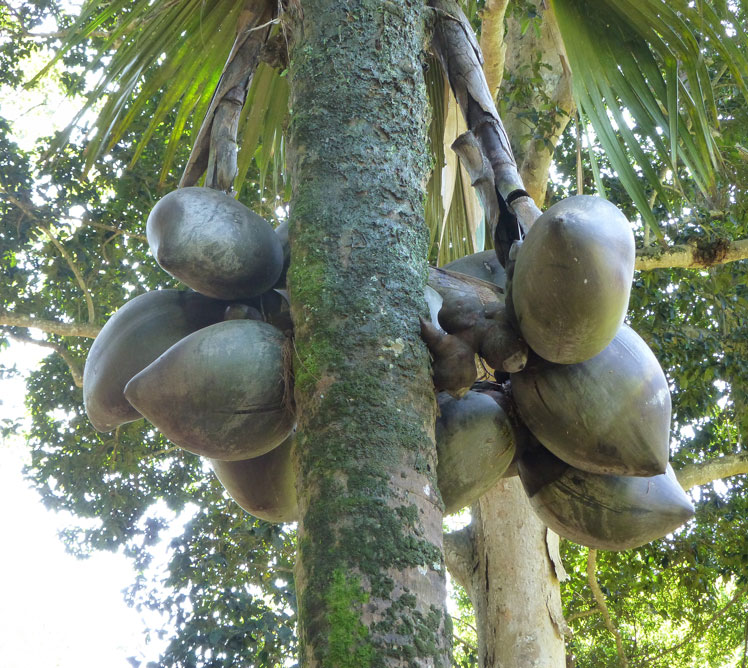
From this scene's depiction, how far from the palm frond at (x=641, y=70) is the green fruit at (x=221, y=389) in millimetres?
1085

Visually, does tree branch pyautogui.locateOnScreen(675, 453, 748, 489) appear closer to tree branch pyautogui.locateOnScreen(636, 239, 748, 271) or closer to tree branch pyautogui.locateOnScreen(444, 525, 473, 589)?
tree branch pyautogui.locateOnScreen(636, 239, 748, 271)

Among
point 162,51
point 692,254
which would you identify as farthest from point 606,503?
point 692,254

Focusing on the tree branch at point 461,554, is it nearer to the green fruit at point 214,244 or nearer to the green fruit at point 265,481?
the green fruit at point 265,481

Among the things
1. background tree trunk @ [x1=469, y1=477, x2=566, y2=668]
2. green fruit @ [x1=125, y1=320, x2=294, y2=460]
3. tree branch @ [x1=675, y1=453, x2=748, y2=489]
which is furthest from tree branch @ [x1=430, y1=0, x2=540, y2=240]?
tree branch @ [x1=675, y1=453, x2=748, y2=489]

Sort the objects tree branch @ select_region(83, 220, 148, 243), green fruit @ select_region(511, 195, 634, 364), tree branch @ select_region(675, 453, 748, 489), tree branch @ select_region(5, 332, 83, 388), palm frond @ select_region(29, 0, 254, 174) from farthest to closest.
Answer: tree branch @ select_region(83, 220, 148, 243) → tree branch @ select_region(5, 332, 83, 388) → tree branch @ select_region(675, 453, 748, 489) → palm frond @ select_region(29, 0, 254, 174) → green fruit @ select_region(511, 195, 634, 364)

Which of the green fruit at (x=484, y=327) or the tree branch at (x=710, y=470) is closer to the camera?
the green fruit at (x=484, y=327)

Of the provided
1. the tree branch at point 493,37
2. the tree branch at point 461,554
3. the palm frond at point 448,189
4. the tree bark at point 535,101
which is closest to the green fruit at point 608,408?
the palm frond at point 448,189

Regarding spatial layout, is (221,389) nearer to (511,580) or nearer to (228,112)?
(228,112)

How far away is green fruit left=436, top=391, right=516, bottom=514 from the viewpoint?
154 centimetres

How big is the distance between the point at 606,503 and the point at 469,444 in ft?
1.00

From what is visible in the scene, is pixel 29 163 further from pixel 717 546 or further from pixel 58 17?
pixel 717 546

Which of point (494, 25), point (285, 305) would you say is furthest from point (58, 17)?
point (285, 305)

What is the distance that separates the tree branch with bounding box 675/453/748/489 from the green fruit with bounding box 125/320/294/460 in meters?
3.77

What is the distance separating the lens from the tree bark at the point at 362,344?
1.06 m
